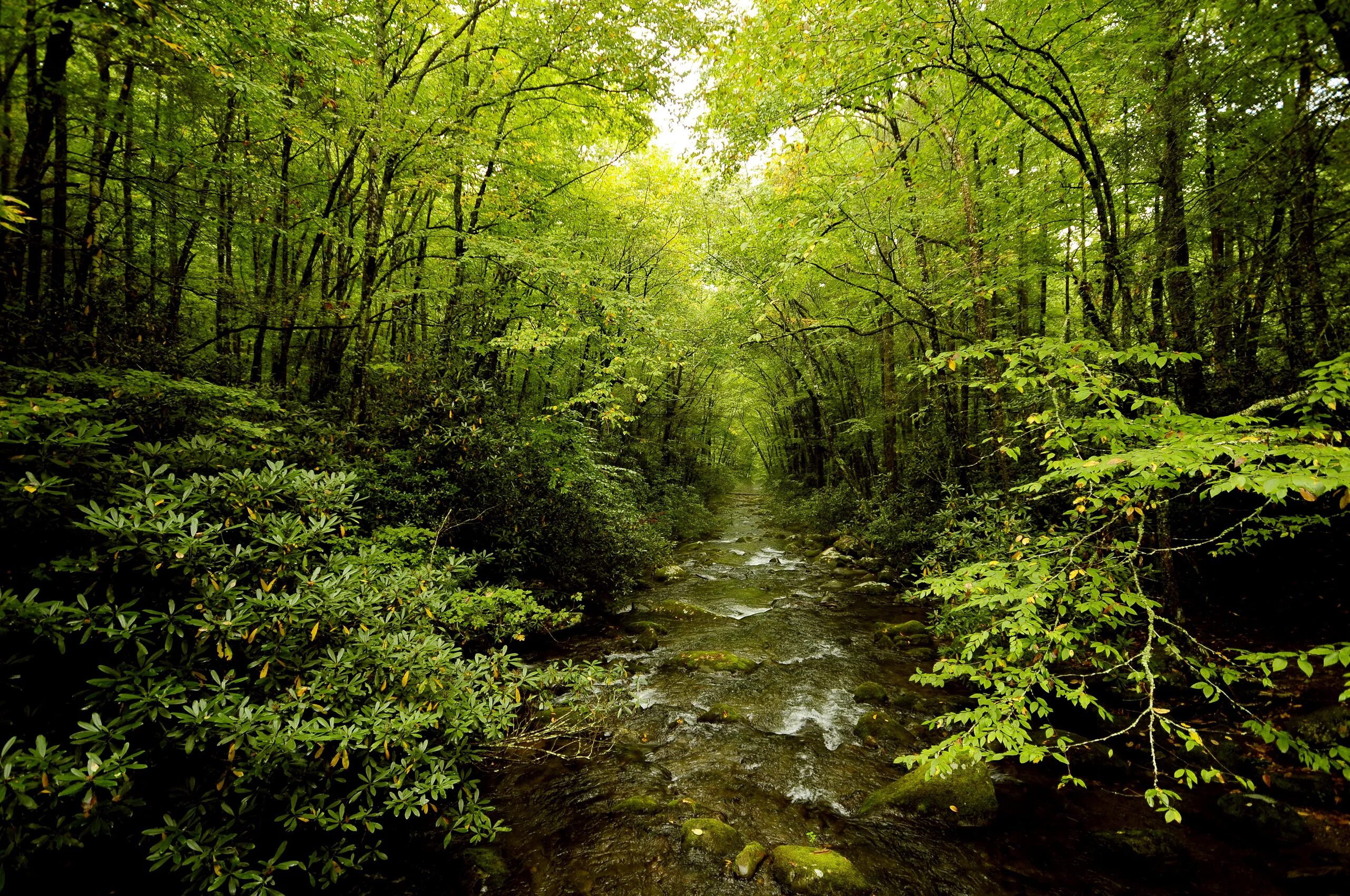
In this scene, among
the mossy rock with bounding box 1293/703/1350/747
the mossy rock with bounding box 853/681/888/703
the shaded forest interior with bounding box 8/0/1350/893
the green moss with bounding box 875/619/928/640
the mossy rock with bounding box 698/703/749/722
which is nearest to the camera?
the shaded forest interior with bounding box 8/0/1350/893

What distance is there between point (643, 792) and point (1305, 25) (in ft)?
29.9

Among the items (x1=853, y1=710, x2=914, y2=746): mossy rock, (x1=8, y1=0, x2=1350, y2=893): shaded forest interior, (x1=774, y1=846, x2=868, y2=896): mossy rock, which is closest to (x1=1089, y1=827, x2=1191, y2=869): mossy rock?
(x1=8, y1=0, x2=1350, y2=893): shaded forest interior

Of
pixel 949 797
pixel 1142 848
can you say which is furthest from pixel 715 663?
pixel 1142 848

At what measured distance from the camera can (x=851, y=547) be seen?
50.3ft

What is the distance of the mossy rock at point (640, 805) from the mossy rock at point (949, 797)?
2.05 m

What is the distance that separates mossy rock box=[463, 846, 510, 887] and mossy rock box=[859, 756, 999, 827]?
11.2ft

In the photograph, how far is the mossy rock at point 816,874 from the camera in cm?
380

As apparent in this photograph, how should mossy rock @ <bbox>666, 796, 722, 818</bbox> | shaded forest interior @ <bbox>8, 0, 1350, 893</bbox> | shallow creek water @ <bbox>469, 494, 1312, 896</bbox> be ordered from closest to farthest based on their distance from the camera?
shaded forest interior @ <bbox>8, 0, 1350, 893</bbox> → shallow creek water @ <bbox>469, 494, 1312, 896</bbox> → mossy rock @ <bbox>666, 796, 722, 818</bbox>

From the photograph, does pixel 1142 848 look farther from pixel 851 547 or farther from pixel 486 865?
pixel 851 547

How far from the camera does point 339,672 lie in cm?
Answer: 328

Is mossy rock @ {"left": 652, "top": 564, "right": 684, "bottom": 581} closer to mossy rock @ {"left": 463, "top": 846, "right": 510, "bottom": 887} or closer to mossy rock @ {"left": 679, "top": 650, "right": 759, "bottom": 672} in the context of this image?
mossy rock @ {"left": 679, "top": 650, "right": 759, "bottom": 672}

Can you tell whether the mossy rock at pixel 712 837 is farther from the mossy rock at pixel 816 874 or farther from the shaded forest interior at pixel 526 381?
the shaded forest interior at pixel 526 381

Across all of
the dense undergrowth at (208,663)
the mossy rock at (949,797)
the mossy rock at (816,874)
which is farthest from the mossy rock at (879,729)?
the dense undergrowth at (208,663)

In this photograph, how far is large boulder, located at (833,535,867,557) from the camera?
14852mm
